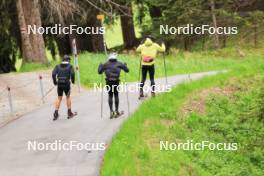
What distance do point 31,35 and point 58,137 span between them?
16798mm

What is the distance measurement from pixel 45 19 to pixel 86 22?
2890 millimetres

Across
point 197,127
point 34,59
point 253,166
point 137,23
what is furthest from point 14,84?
point 137,23

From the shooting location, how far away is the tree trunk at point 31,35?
102 feet

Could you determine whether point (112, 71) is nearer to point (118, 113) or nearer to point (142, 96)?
point (118, 113)

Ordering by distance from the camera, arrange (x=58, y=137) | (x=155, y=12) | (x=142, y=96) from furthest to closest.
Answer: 1. (x=155, y=12)
2. (x=142, y=96)
3. (x=58, y=137)

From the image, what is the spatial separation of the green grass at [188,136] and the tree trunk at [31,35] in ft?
39.7

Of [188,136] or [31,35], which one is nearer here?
[188,136]

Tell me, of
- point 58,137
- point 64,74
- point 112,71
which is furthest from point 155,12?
point 58,137

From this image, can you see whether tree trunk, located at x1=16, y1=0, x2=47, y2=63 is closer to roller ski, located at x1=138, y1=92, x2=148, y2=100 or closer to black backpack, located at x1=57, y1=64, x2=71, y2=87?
roller ski, located at x1=138, y1=92, x2=148, y2=100

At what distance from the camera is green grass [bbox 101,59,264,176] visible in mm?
13070

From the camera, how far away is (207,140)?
1677 cm

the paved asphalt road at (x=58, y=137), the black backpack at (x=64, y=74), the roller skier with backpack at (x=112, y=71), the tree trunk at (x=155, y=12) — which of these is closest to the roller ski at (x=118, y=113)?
the paved asphalt road at (x=58, y=137)

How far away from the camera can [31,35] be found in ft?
104

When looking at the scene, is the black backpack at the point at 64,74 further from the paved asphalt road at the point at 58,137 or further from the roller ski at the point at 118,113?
the roller ski at the point at 118,113
